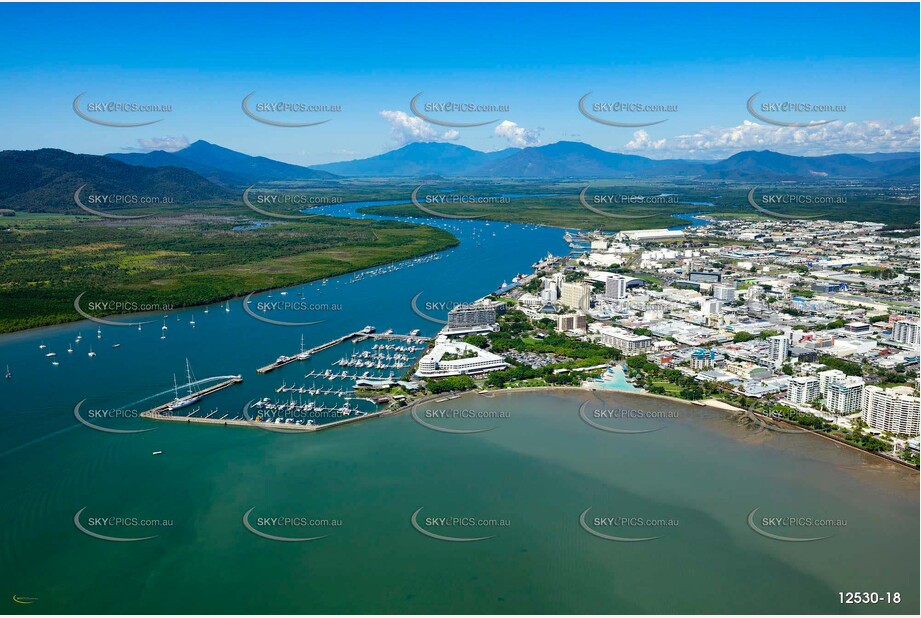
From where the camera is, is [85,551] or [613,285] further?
[613,285]

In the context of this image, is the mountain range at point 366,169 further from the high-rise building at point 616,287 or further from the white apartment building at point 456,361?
the white apartment building at point 456,361

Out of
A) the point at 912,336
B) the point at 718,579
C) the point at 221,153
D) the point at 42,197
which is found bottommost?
the point at 718,579

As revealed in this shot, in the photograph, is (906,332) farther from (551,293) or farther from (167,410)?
(167,410)

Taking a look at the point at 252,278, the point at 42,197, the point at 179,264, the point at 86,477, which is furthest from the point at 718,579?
the point at 42,197

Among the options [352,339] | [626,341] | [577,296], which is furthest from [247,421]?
[577,296]

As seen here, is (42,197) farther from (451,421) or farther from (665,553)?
(665,553)

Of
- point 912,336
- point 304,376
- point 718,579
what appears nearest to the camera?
point 718,579
